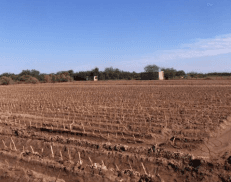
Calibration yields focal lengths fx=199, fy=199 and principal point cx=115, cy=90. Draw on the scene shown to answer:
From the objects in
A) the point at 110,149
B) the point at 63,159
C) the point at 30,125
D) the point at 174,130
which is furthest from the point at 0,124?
the point at 174,130

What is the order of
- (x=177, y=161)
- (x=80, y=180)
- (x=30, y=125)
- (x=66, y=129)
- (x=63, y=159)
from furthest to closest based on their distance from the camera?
(x=30, y=125) → (x=66, y=129) → (x=63, y=159) → (x=177, y=161) → (x=80, y=180)

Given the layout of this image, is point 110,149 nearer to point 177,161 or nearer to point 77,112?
point 177,161

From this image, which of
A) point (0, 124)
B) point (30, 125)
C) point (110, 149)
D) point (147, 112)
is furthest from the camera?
point (147, 112)

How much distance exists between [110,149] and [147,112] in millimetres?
3682

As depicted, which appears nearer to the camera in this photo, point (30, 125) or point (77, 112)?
point (30, 125)

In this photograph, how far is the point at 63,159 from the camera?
432 cm

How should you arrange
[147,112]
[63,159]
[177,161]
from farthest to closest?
[147,112] → [63,159] → [177,161]

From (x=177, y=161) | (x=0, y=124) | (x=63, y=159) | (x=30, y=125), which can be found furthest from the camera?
(x=0, y=124)

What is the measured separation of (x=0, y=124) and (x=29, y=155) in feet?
11.7

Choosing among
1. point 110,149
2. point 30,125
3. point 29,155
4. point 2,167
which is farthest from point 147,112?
point 2,167

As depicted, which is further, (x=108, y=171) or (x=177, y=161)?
(x=177, y=161)

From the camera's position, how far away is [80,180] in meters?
3.47

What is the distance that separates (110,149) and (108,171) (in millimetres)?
1032

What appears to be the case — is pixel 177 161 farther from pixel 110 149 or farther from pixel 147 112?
pixel 147 112
